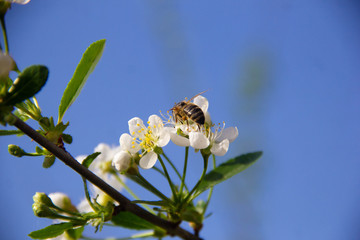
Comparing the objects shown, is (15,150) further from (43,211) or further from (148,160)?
(148,160)

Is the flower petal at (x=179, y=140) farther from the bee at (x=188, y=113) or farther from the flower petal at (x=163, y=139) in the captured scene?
the bee at (x=188, y=113)

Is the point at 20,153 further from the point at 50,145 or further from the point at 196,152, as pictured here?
the point at 196,152

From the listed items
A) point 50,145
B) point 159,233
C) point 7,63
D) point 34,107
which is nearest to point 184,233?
point 159,233

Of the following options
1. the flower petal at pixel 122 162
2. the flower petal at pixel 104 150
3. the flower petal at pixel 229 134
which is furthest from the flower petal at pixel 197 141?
the flower petal at pixel 104 150

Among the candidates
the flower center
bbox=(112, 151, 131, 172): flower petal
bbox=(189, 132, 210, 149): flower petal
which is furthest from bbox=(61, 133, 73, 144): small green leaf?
bbox=(189, 132, 210, 149): flower petal

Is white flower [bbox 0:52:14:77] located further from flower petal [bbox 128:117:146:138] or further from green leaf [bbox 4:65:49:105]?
flower petal [bbox 128:117:146:138]

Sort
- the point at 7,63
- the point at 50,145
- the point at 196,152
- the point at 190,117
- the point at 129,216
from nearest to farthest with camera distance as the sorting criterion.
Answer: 1. the point at 7,63
2. the point at 50,145
3. the point at 129,216
4. the point at 196,152
5. the point at 190,117

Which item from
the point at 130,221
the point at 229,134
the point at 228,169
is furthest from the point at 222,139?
the point at 130,221
